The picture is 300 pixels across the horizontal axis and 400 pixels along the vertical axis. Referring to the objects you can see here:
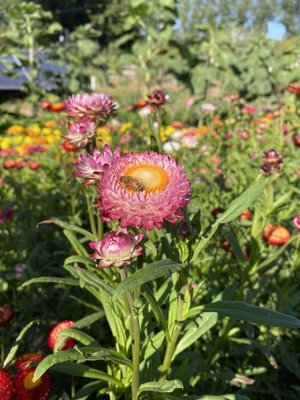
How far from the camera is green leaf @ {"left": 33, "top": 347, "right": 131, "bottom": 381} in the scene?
0.92 meters

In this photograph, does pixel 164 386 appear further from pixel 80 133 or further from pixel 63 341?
pixel 80 133

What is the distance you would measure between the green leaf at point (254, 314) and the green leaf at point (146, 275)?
23 cm

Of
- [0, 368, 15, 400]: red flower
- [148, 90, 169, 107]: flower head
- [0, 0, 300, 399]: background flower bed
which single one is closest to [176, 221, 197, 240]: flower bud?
[0, 0, 300, 399]: background flower bed

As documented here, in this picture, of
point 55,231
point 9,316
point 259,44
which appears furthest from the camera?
point 259,44

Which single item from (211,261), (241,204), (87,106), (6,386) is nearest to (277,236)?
(211,261)

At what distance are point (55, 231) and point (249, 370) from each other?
1657 mm

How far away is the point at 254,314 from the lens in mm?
1036

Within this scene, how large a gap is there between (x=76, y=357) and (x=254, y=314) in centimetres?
43

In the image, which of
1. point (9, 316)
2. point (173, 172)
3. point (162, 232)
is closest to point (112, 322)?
point (162, 232)

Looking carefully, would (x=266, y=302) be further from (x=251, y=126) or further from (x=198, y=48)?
(x=198, y=48)

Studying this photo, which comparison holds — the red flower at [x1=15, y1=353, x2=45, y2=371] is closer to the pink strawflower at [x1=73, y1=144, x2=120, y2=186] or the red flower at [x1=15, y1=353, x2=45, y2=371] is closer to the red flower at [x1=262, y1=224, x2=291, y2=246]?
the pink strawflower at [x1=73, y1=144, x2=120, y2=186]

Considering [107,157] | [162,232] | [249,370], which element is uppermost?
[107,157]

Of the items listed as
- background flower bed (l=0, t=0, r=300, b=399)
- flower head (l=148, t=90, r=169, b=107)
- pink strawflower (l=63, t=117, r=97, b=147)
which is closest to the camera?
pink strawflower (l=63, t=117, r=97, b=147)

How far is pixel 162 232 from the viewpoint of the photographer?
1302mm
